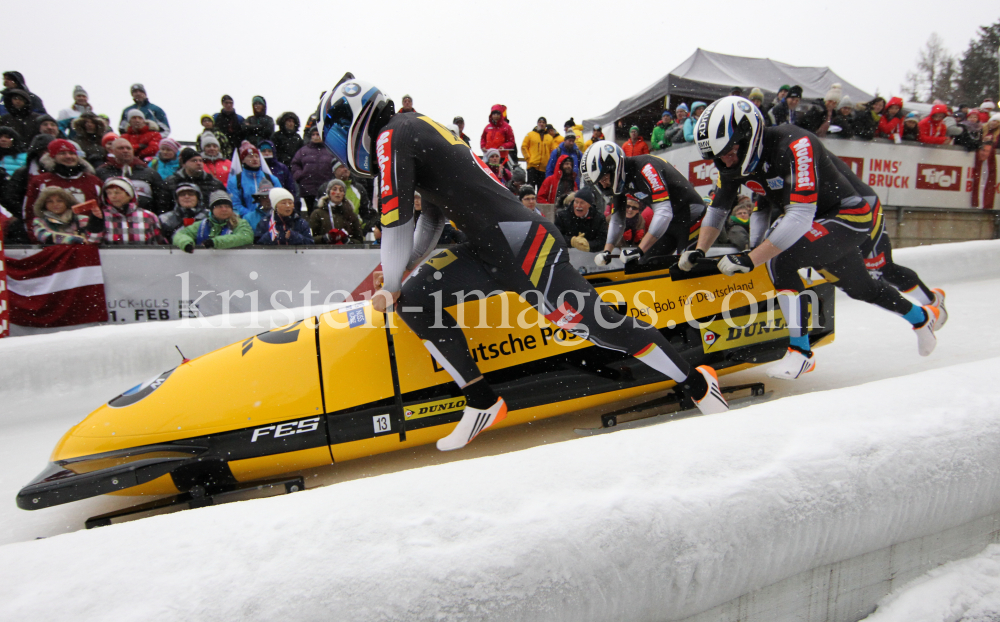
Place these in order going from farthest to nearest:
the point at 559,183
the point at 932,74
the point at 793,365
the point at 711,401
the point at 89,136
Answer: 1. the point at 932,74
2. the point at 559,183
3. the point at 89,136
4. the point at 793,365
5. the point at 711,401

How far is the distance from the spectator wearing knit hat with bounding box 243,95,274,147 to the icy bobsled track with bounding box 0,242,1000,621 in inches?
252

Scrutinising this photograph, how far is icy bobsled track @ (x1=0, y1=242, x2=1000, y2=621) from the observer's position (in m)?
0.88

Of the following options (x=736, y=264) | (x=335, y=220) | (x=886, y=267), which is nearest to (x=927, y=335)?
(x=886, y=267)

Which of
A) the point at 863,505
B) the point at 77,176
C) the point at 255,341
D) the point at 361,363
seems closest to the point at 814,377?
the point at 863,505

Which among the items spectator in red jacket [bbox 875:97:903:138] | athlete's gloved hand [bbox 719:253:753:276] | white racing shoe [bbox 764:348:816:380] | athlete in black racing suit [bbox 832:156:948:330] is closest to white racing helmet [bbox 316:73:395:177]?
athlete's gloved hand [bbox 719:253:753:276]

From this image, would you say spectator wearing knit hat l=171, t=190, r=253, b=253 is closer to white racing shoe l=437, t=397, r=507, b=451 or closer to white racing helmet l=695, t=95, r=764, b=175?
white racing shoe l=437, t=397, r=507, b=451

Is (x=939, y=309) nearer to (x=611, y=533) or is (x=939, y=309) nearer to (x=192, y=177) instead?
(x=611, y=533)

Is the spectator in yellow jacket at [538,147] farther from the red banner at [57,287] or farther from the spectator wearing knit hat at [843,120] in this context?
the red banner at [57,287]

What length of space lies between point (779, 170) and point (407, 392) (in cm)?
206

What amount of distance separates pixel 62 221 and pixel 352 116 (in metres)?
4.01

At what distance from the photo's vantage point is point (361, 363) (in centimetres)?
212

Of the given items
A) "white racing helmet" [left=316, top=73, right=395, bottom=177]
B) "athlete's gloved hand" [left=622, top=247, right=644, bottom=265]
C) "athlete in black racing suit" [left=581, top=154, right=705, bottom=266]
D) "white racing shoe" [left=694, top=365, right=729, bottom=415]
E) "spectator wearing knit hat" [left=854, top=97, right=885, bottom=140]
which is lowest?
"white racing shoe" [left=694, top=365, right=729, bottom=415]

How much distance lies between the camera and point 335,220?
5602 mm

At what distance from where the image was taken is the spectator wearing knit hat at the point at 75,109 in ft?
20.9
